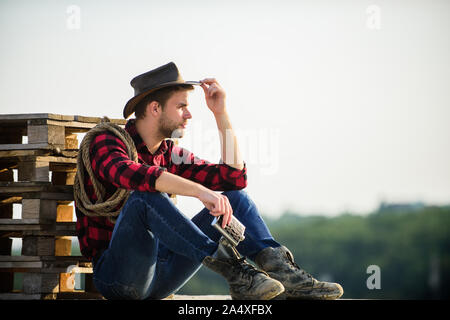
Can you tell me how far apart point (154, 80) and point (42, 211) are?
149 centimetres

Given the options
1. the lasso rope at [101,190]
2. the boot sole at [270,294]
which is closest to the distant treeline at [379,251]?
the lasso rope at [101,190]

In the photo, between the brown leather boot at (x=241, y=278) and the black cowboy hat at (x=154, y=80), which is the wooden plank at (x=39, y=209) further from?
the brown leather boot at (x=241, y=278)

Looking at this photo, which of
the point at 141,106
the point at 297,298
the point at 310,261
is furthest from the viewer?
the point at 310,261

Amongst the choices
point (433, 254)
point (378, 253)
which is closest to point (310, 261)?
point (378, 253)

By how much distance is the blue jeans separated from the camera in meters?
4.11

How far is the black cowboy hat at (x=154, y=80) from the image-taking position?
4.89m

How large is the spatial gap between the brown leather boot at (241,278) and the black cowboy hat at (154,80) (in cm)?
141

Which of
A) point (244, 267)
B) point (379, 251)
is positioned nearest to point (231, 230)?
point (244, 267)

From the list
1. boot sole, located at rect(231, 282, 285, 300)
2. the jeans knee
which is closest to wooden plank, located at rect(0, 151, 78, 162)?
the jeans knee

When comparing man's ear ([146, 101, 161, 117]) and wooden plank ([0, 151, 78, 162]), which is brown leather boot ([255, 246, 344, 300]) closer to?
man's ear ([146, 101, 161, 117])

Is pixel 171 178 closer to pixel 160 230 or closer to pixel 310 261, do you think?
pixel 160 230

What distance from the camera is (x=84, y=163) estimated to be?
4719 mm
